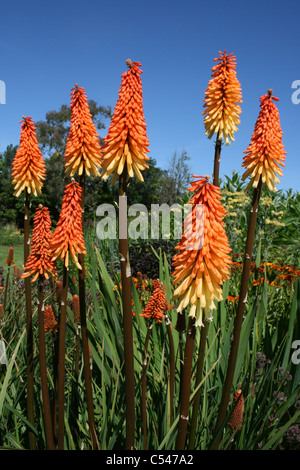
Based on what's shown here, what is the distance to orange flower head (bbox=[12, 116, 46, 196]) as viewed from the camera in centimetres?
234

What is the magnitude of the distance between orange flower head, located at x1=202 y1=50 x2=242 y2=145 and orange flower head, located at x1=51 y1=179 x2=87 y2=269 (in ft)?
3.73

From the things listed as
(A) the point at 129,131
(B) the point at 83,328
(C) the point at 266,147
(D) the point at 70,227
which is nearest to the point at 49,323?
(B) the point at 83,328

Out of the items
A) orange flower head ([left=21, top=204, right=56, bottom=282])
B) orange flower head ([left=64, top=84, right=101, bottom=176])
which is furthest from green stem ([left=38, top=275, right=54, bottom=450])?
orange flower head ([left=64, top=84, right=101, bottom=176])

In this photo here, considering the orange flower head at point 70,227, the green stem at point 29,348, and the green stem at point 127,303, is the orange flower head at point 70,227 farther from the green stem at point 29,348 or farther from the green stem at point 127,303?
the green stem at point 29,348

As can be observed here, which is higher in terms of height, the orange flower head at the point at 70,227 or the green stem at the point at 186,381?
the orange flower head at the point at 70,227

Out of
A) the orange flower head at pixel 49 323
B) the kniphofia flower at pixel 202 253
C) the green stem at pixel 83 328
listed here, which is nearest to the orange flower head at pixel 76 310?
the orange flower head at pixel 49 323

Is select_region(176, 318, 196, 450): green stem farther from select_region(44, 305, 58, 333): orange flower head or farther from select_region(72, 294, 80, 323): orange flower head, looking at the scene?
select_region(72, 294, 80, 323): orange flower head

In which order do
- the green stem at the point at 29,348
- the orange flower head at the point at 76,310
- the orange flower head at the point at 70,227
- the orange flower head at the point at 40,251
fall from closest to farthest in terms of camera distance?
the orange flower head at the point at 70,227
the orange flower head at the point at 40,251
the green stem at the point at 29,348
the orange flower head at the point at 76,310

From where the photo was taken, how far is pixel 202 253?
1.69 metres

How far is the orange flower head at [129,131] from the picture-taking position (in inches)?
65.7

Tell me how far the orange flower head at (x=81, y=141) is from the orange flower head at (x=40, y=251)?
33 centimetres

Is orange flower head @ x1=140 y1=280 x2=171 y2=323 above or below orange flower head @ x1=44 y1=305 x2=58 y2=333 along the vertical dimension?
above
